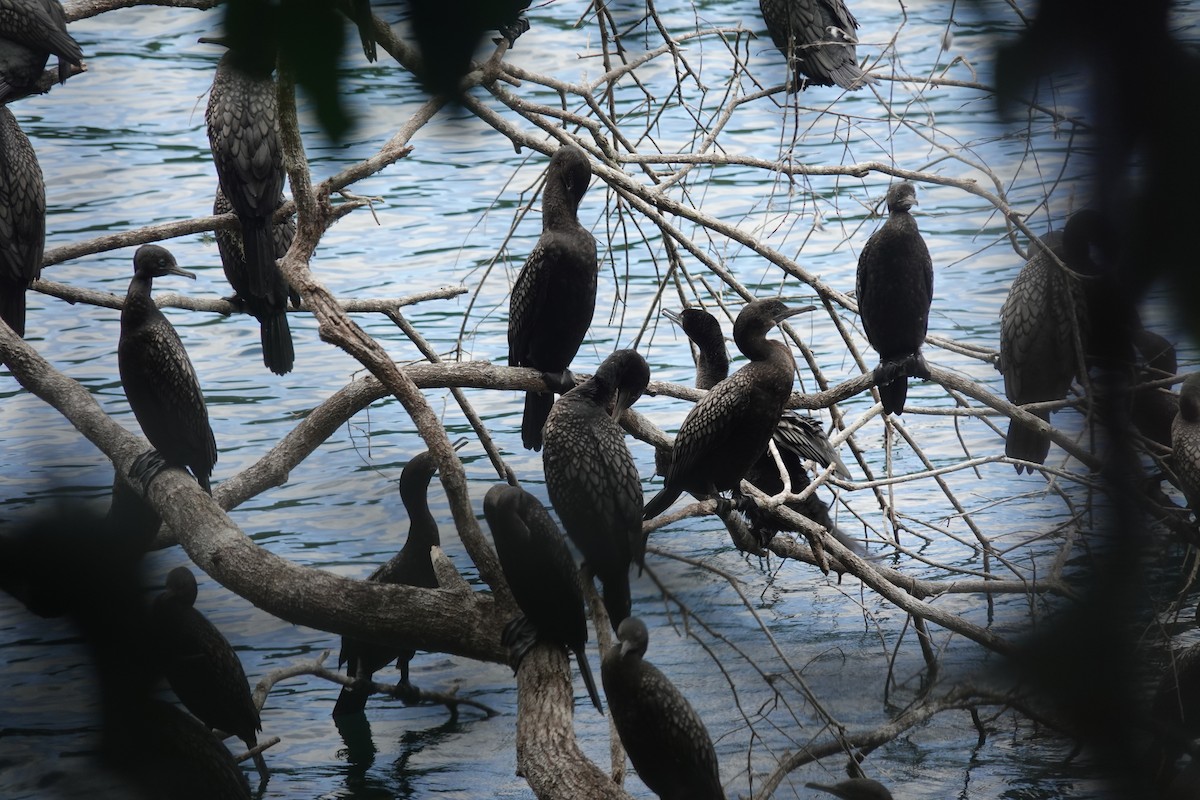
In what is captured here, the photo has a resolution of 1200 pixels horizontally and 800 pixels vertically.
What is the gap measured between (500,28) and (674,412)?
25.5 ft

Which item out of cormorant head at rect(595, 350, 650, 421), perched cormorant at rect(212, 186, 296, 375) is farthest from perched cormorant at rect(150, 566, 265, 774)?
cormorant head at rect(595, 350, 650, 421)

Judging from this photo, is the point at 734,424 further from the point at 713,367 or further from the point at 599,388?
the point at 713,367

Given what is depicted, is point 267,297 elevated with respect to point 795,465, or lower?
elevated

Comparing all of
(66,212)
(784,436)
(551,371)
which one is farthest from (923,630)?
(66,212)

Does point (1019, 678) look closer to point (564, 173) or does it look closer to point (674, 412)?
point (564, 173)

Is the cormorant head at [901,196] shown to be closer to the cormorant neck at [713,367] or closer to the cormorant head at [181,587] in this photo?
the cormorant neck at [713,367]

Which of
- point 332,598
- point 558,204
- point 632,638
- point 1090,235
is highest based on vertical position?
point 1090,235

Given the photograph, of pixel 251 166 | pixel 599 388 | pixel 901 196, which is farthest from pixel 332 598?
pixel 901 196

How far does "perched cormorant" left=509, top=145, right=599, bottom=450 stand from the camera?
14.0 ft

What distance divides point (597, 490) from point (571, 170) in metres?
1.53

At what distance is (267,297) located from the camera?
5.01 metres

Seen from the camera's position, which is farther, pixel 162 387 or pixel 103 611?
pixel 162 387

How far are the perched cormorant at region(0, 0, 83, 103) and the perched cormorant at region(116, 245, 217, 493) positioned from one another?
47.9 inches

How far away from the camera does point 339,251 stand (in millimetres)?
11055
